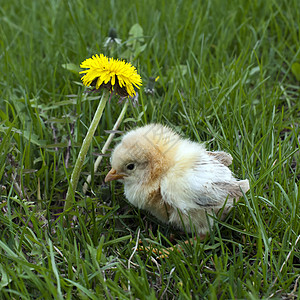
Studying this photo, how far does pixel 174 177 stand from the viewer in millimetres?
2430

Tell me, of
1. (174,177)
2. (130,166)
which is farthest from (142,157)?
(174,177)

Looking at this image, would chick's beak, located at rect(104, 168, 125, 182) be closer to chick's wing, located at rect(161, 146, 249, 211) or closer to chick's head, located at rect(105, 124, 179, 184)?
chick's head, located at rect(105, 124, 179, 184)

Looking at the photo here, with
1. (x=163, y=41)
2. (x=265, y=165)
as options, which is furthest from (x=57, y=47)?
(x=265, y=165)

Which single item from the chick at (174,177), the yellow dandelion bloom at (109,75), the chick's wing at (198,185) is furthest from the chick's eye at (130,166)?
the yellow dandelion bloom at (109,75)

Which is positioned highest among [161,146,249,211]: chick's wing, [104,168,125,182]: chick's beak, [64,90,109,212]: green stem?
[64,90,109,212]: green stem

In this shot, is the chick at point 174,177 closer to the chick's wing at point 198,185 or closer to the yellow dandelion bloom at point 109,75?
the chick's wing at point 198,185

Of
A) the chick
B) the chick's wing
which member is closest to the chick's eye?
the chick

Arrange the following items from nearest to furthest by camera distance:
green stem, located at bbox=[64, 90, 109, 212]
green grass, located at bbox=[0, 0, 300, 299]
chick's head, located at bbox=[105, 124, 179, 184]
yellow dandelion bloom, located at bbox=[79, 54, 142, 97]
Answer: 1. green grass, located at bbox=[0, 0, 300, 299]
2. yellow dandelion bloom, located at bbox=[79, 54, 142, 97]
3. green stem, located at bbox=[64, 90, 109, 212]
4. chick's head, located at bbox=[105, 124, 179, 184]

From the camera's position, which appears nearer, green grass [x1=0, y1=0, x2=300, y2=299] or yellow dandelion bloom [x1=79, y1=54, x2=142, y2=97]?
green grass [x1=0, y1=0, x2=300, y2=299]

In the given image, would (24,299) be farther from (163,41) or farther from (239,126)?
(163,41)

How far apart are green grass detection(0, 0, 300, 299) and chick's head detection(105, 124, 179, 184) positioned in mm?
225

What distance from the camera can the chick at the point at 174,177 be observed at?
2.38 metres

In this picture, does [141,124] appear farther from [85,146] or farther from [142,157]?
[85,146]

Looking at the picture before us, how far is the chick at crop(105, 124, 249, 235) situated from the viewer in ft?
7.82
